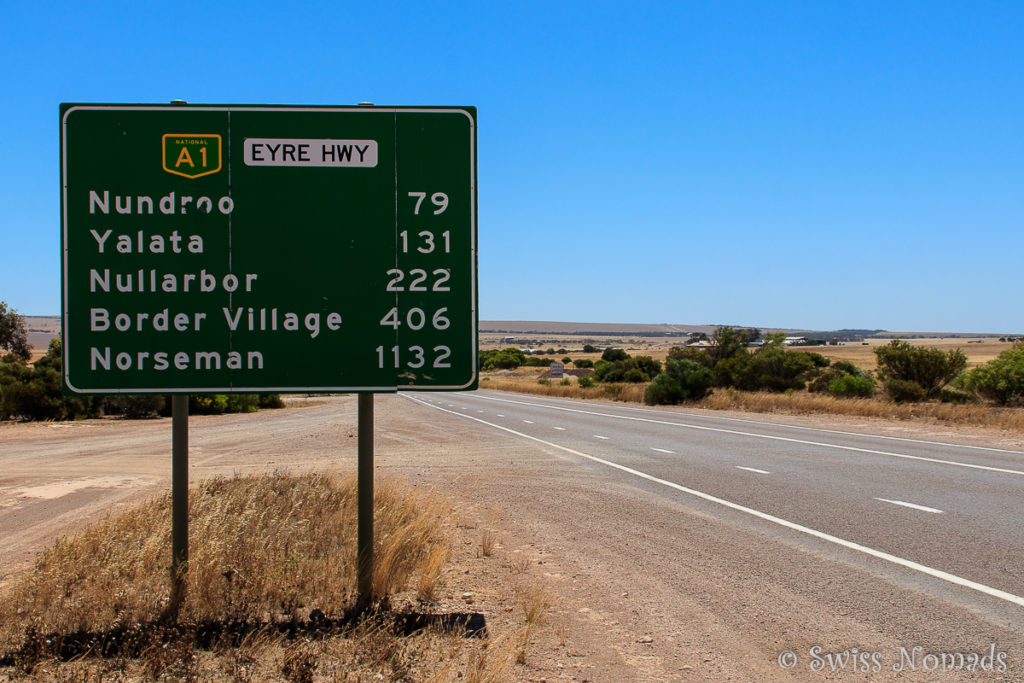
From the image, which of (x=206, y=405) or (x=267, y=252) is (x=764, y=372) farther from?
(x=267, y=252)

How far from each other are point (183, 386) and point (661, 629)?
12.2ft

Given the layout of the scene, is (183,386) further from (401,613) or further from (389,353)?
(401,613)

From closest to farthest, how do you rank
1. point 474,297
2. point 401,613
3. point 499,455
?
point 401,613
point 474,297
point 499,455

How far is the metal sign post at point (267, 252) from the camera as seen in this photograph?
538 centimetres

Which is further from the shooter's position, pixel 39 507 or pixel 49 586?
pixel 39 507

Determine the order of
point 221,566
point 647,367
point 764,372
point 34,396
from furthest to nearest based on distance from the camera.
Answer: point 647,367, point 764,372, point 34,396, point 221,566

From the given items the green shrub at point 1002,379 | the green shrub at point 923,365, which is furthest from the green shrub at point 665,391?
the green shrub at point 1002,379

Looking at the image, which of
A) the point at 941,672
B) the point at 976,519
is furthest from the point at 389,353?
the point at 976,519

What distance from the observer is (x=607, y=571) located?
6680mm

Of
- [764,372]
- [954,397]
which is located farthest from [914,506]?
[764,372]

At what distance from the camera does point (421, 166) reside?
552cm

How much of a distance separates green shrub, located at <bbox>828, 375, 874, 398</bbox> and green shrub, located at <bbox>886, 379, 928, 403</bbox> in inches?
112

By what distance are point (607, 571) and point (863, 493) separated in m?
5.60

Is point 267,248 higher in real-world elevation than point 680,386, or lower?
higher
